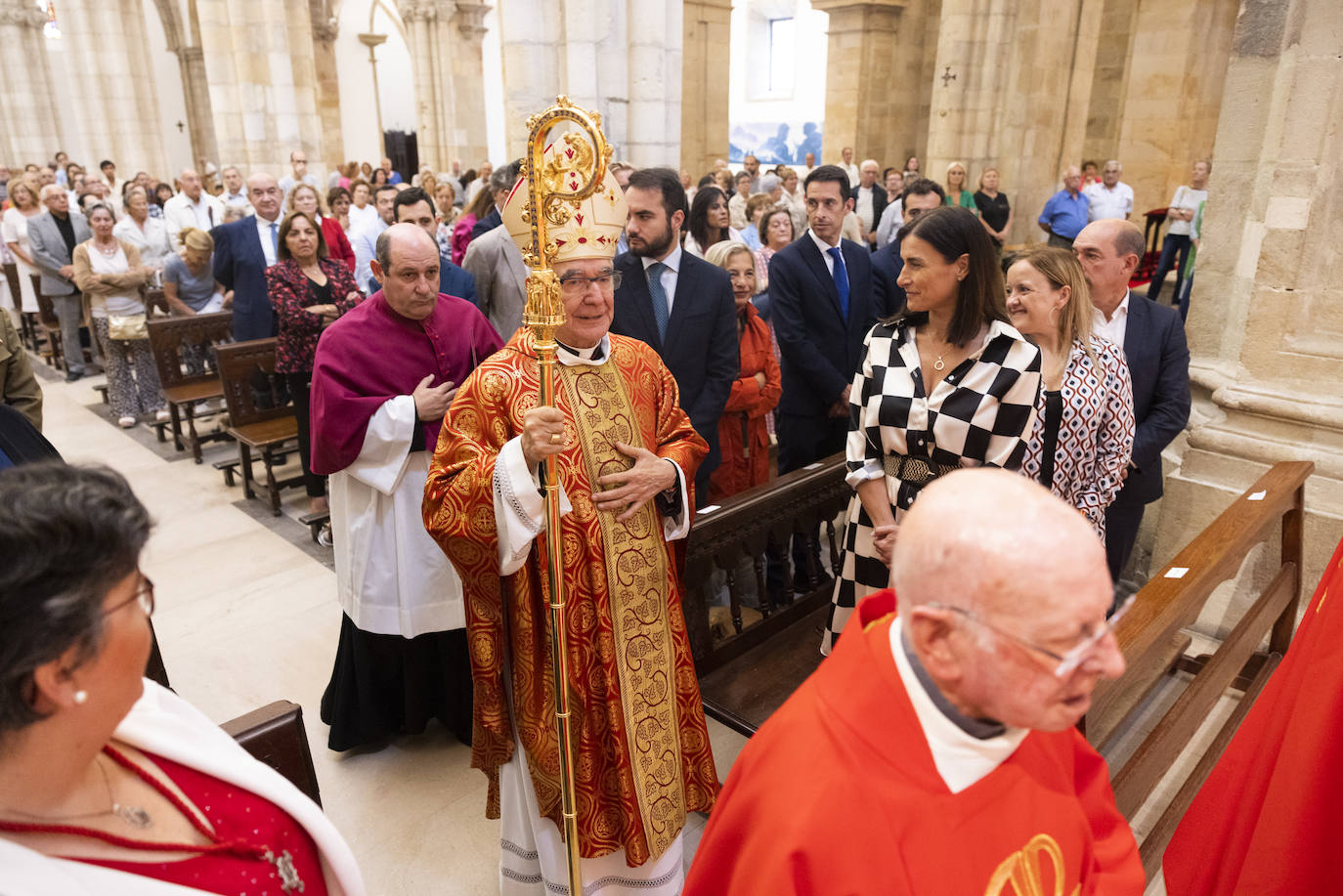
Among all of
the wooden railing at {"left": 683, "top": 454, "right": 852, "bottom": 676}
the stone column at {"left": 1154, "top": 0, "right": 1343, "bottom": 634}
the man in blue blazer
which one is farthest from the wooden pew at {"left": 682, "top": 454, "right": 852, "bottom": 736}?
the stone column at {"left": 1154, "top": 0, "right": 1343, "bottom": 634}

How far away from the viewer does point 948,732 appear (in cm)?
112

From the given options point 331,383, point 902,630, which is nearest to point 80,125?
point 331,383

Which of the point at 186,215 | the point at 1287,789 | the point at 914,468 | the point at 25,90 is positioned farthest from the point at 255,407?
the point at 25,90

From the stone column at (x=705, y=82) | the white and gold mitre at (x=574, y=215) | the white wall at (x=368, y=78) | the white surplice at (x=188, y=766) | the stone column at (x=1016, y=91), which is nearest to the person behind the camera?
the white surplice at (x=188, y=766)

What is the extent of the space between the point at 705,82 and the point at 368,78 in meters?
13.1

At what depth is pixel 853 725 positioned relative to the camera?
45.4 inches

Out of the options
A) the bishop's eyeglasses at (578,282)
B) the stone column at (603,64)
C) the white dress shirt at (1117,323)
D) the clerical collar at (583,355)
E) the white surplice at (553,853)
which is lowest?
the white surplice at (553,853)

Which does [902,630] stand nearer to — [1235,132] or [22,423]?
[22,423]

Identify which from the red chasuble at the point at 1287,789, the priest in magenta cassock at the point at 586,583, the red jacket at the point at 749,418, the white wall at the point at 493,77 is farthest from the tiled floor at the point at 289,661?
the white wall at the point at 493,77

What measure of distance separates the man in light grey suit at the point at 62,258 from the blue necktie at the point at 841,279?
22.6 feet

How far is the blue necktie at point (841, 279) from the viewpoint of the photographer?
4.03 metres

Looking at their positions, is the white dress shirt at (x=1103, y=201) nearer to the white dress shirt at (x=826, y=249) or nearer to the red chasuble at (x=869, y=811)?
the white dress shirt at (x=826, y=249)

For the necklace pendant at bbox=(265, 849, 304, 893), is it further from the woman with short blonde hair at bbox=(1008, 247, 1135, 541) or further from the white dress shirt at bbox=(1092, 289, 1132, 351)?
the white dress shirt at bbox=(1092, 289, 1132, 351)

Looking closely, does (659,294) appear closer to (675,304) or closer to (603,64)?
(675,304)
